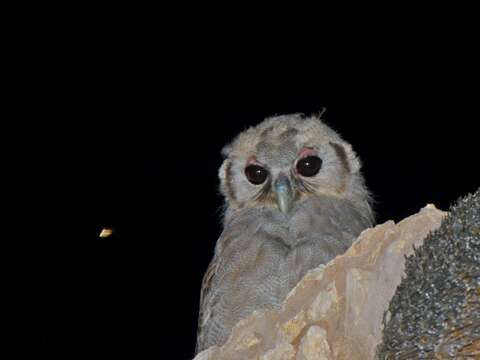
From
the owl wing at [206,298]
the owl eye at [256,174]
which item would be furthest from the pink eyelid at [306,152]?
the owl wing at [206,298]

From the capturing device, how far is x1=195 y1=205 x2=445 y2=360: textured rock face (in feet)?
3.93

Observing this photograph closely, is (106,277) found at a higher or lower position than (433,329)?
higher

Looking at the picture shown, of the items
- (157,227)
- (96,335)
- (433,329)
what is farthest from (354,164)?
(96,335)

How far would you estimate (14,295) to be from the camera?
3.68 meters

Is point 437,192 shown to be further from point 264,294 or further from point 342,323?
point 342,323

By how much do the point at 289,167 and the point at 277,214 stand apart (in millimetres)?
135

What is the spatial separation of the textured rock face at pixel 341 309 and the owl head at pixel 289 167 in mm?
624

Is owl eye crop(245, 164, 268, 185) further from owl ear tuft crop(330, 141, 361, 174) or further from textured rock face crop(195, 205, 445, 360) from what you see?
textured rock face crop(195, 205, 445, 360)

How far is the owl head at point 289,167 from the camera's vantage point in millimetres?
1970

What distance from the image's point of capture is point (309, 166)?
2.00m

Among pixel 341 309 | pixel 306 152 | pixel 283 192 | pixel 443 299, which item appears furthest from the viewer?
pixel 306 152

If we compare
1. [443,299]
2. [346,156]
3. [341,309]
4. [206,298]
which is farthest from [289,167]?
[443,299]

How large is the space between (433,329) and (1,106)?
2846mm

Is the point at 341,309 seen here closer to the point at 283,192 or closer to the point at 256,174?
the point at 283,192
